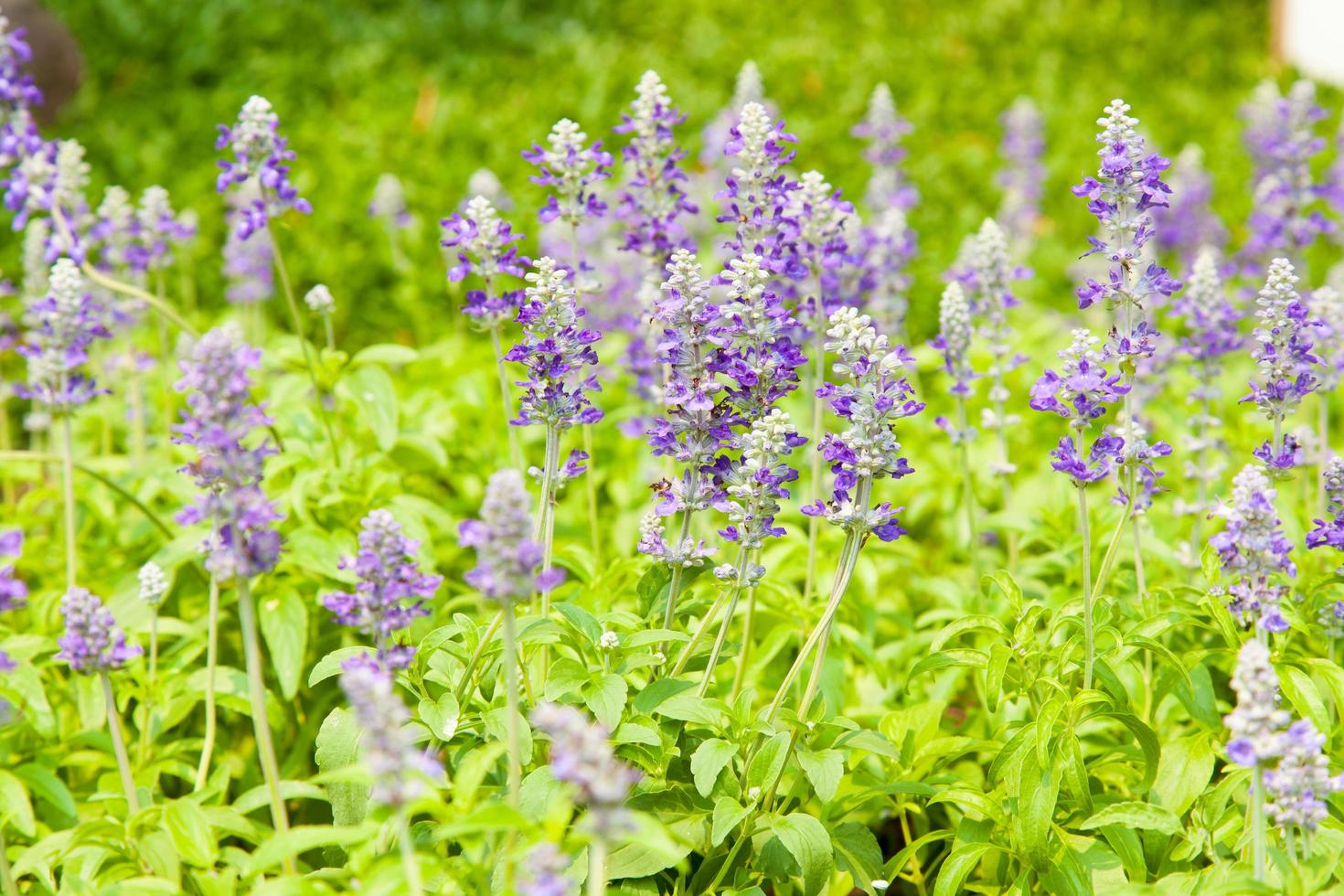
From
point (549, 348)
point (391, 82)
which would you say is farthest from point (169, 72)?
point (549, 348)

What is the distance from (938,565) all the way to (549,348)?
2989 mm

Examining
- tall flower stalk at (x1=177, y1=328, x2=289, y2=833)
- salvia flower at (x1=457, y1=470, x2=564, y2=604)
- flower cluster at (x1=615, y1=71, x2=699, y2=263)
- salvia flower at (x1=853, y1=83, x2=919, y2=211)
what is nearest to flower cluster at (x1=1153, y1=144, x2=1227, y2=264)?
salvia flower at (x1=853, y1=83, x2=919, y2=211)

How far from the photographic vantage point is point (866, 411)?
10.4 feet

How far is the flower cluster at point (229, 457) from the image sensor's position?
2.65 meters

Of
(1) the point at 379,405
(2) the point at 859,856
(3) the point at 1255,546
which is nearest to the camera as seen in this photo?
(3) the point at 1255,546

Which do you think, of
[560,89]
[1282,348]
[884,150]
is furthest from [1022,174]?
[1282,348]

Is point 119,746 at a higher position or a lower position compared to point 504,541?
lower

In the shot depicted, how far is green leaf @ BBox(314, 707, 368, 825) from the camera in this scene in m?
3.26

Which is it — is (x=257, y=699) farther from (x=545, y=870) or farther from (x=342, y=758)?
(x=545, y=870)

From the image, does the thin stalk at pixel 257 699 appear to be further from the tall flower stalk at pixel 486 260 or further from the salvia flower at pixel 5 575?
the tall flower stalk at pixel 486 260

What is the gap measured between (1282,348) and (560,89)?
9587 mm

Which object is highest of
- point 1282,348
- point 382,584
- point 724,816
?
point 1282,348

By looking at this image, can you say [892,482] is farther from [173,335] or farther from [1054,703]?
[173,335]

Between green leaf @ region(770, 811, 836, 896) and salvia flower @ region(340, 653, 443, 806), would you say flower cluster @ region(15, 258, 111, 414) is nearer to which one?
salvia flower @ region(340, 653, 443, 806)
